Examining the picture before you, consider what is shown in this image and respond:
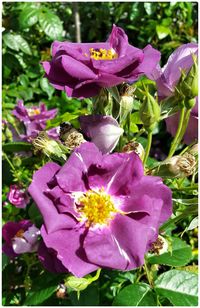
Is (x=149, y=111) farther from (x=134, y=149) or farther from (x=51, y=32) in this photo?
(x=51, y=32)

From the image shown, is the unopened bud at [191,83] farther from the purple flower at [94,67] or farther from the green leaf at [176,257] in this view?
the green leaf at [176,257]

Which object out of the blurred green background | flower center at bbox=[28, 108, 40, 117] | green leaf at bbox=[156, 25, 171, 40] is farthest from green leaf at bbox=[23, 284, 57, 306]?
green leaf at bbox=[156, 25, 171, 40]

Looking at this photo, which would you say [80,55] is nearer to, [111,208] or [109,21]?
[111,208]

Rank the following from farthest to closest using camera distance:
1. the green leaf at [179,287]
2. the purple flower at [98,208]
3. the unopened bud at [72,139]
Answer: the green leaf at [179,287], the unopened bud at [72,139], the purple flower at [98,208]

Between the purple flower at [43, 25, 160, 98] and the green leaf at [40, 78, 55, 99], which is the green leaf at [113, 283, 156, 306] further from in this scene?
the green leaf at [40, 78, 55, 99]

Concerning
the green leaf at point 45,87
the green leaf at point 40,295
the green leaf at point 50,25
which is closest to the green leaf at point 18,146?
the green leaf at point 40,295
